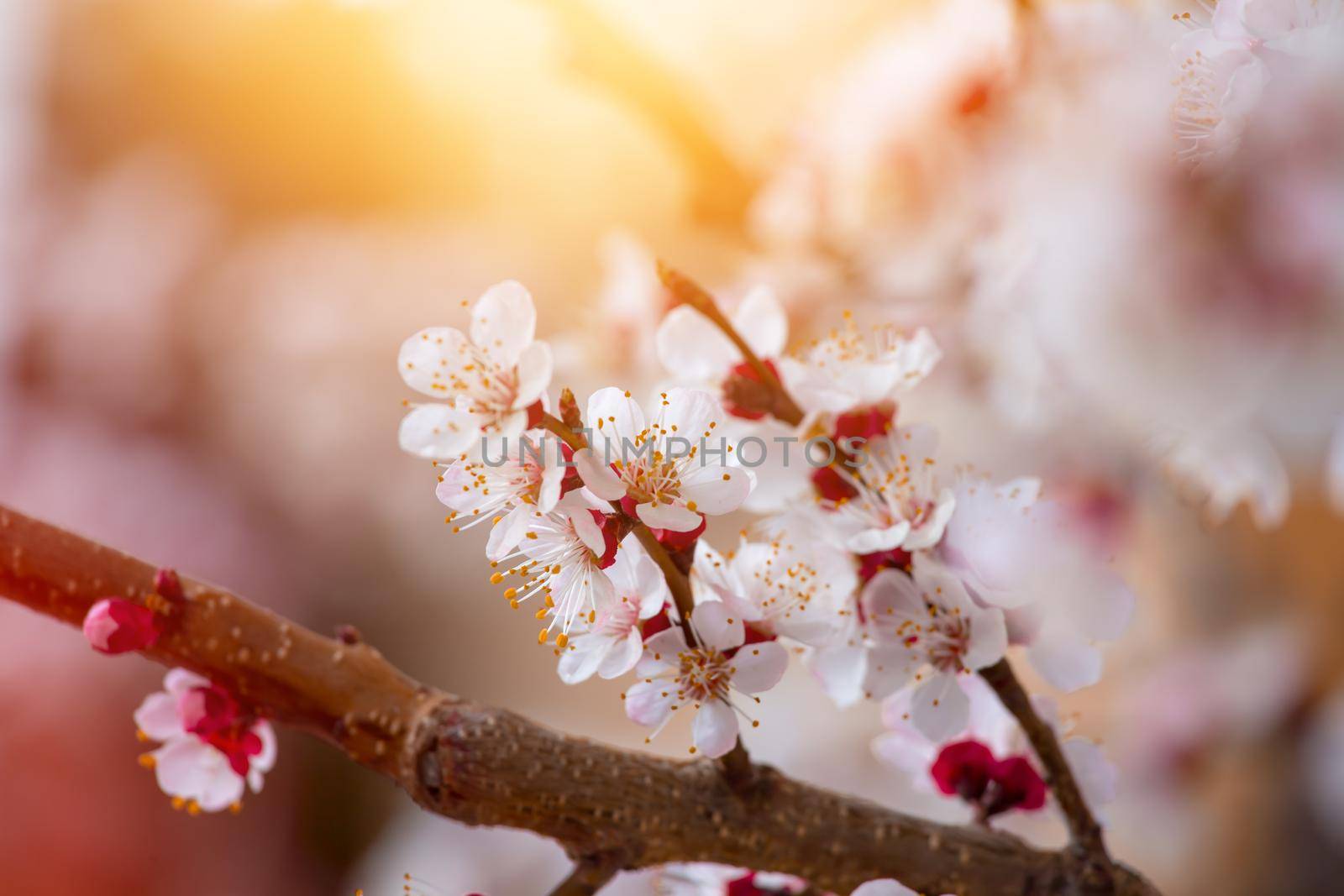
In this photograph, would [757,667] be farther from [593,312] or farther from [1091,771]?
[593,312]

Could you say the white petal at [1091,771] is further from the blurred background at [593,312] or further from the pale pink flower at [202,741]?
the pale pink flower at [202,741]

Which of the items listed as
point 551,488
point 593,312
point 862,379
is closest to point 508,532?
point 551,488

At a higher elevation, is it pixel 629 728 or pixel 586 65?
pixel 586 65

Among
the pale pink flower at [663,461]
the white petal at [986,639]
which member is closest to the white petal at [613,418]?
the pale pink flower at [663,461]

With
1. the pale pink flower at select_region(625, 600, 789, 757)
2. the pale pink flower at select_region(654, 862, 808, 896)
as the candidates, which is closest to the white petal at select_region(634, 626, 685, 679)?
the pale pink flower at select_region(625, 600, 789, 757)

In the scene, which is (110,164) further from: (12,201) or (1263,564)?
(1263,564)

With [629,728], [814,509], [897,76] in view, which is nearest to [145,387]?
[629,728]
